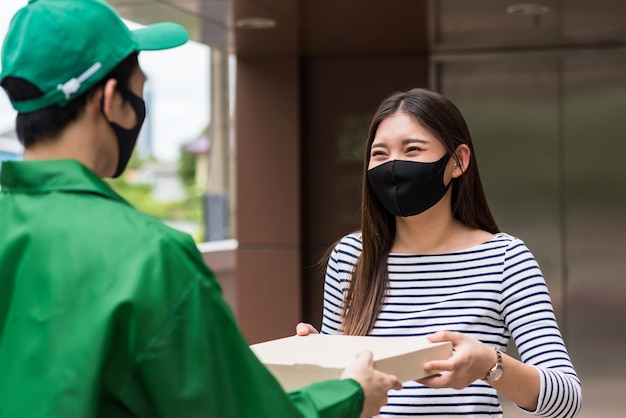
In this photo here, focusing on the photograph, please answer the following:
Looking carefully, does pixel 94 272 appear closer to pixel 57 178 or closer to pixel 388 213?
pixel 57 178

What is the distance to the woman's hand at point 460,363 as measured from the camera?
2.23 metres

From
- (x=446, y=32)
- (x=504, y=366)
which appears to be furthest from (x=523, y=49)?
(x=504, y=366)

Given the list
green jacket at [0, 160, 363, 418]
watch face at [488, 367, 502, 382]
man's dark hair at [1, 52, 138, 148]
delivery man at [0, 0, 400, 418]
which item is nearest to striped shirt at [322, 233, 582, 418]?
watch face at [488, 367, 502, 382]

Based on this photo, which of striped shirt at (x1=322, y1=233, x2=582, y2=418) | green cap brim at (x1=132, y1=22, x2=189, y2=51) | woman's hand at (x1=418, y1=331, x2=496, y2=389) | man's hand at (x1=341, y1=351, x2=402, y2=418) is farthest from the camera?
striped shirt at (x1=322, y1=233, x2=582, y2=418)

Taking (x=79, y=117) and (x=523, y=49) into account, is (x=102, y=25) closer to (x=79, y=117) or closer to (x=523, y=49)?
(x=79, y=117)

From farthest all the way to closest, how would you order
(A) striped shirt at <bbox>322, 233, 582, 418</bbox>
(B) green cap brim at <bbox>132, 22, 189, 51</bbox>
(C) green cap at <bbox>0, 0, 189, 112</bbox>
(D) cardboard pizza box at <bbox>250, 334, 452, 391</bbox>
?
(A) striped shirt at <bbox>322, 233, 582, 418</bbox> → (D) cardboard pizza box at <bbox>250, 334, 452, 391</bbox> → (B) green cap brim at <bbox>132, 22, 189, 51</bbox> → (C) green cap at <bbox>0, 0, 189, 112</bbox>

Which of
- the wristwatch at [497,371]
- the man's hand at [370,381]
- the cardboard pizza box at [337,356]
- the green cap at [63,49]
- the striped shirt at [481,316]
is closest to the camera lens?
the green cap at [63,49]

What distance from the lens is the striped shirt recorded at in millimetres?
2451

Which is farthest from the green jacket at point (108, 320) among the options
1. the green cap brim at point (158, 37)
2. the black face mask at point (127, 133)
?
the green cap brim at point (158, 37)

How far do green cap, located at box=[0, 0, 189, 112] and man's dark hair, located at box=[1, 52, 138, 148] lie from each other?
10 mm

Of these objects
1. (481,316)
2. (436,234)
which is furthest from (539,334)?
(436,234)

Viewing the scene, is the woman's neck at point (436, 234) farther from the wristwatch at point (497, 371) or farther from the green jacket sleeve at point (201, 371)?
the green jacket sleeve at point (201, 371)

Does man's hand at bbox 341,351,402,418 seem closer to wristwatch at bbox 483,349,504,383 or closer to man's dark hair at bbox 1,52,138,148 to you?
wristwatch at bbox 483,349,504,383

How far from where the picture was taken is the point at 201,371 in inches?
61.5
